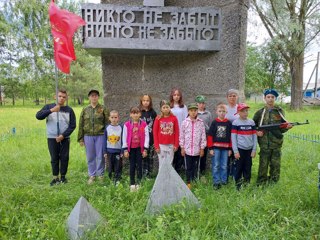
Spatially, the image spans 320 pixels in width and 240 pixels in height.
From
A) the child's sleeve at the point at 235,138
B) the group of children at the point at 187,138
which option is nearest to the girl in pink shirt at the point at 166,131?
the group of children at the point at 187,138

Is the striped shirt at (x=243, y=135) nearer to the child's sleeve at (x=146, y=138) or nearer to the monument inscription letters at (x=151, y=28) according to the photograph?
the child's sleeve at (x=146, y=138)

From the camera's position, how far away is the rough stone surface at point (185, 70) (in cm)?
461

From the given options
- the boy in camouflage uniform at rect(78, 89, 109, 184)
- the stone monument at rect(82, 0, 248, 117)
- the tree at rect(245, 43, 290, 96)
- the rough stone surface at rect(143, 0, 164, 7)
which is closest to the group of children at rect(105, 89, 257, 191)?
the boy in camouflage uniform at rect(78, 89, 109, 184)

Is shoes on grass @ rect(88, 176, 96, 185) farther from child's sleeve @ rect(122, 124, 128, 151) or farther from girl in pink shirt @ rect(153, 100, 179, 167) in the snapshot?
girl in pink shirt @ rect(153, 100, 179, 167)

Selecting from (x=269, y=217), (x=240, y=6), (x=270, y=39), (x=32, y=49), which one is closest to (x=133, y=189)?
(x=269, y=217)

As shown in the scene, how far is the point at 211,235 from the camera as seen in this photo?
2.87m

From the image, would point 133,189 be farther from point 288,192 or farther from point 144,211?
point 288,192

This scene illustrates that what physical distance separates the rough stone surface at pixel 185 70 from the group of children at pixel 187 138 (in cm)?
50

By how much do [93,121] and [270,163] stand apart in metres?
2.73

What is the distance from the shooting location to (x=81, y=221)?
9.30 ft

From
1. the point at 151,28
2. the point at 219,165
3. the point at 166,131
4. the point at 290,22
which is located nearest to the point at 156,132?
the point at 166,131

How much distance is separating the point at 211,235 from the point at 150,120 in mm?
2089

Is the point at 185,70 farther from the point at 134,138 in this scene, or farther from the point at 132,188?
the point at 132,188

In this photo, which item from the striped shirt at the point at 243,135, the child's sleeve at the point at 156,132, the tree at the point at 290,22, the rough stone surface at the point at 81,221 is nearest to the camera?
the rough stone surface at the point at 81,221
